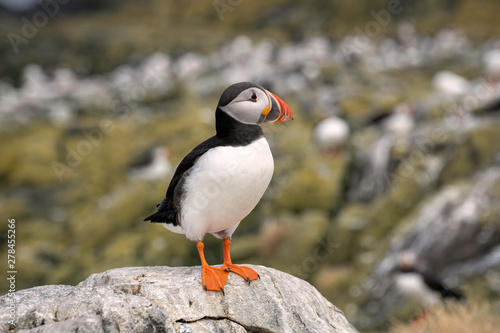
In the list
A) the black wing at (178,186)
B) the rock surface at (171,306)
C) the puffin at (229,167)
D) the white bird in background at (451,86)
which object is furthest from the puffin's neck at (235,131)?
the white bird in background at (451,86)

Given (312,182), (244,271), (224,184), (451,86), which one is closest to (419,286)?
(244,271)

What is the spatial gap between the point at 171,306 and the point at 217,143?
5.60 feet

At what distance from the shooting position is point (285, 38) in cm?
9200

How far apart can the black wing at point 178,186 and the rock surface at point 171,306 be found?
61 centimetres

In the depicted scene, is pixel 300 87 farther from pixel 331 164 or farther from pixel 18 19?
pixel 18 19

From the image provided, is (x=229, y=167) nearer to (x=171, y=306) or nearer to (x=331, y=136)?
(x=171, y=306)

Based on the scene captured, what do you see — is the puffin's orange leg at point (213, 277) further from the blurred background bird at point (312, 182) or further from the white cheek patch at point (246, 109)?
the blurred background bird at point (312, 182)

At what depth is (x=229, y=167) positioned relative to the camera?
5.11 meters

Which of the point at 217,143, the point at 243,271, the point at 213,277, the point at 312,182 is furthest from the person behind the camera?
the point at 312,182

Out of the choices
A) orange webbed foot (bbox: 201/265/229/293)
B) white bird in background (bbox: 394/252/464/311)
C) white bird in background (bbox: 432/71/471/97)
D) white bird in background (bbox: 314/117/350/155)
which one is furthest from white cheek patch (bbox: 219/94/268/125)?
white bird in background (bbox: 432/71/471/97)

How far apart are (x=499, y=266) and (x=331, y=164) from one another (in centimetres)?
869

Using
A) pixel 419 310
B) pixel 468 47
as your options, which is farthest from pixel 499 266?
pixel 468 47

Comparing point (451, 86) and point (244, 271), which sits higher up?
point (451, 86)

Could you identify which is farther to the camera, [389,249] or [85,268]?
[85,268]
